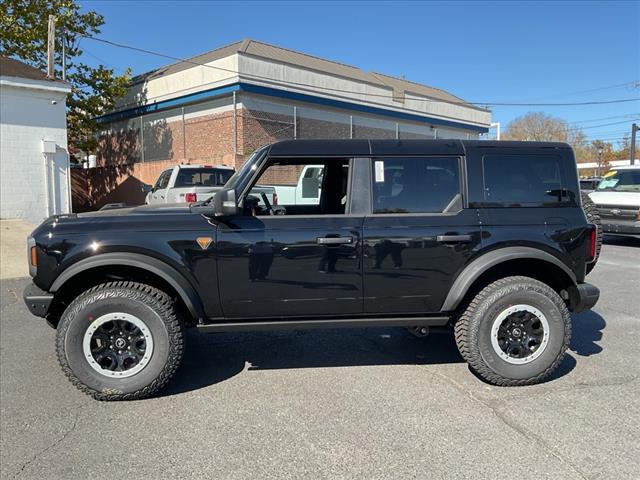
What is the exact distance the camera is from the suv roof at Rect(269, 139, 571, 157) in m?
3.88

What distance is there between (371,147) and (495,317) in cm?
170

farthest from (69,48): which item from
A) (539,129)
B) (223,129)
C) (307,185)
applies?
(539,129)

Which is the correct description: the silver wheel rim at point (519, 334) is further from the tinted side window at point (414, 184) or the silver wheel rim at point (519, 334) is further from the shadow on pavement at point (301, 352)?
the tinted side window at point (414, 184)

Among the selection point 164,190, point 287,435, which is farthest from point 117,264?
point 164,190

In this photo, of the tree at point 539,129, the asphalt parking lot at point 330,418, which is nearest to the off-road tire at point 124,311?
the asphalt parking lot at point 330,418

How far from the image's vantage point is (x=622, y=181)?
12695mm

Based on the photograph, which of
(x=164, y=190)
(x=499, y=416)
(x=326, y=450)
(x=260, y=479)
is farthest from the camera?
(x=164, y=190)

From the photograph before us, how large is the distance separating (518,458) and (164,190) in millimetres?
10377

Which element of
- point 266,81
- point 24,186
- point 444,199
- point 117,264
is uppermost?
point 266,81

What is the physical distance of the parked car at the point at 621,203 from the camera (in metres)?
11.4

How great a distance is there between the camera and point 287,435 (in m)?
3.16

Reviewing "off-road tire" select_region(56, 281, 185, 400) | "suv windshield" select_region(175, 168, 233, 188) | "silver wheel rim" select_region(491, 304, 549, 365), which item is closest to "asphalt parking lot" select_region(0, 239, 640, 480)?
"off-road tire" select_region(56, 281, 185, 400)

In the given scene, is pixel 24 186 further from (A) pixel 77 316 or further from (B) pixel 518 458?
(B) pixel 518 458

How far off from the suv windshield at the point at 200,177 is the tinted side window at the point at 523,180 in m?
8.56
